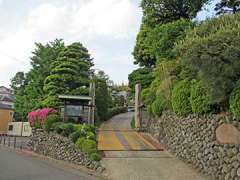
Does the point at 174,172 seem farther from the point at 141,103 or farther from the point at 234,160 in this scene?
the point at 141,103

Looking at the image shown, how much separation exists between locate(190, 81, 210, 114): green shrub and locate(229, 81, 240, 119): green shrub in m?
1.43

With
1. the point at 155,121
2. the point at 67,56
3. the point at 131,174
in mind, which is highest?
the point at 67,56

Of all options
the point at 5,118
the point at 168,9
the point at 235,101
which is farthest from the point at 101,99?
the point at 5,118

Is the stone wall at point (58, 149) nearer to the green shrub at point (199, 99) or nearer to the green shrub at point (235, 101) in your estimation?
the green shrub at point (199, 99)

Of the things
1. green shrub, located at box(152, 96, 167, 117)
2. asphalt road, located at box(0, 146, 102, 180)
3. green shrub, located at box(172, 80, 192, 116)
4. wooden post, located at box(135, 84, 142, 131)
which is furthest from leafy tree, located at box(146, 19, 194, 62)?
asphalt road, located at box(0, 146, 102, 180)

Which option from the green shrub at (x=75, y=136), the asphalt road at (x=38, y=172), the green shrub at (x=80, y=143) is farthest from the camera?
the green shrub at (x=75, y=136)

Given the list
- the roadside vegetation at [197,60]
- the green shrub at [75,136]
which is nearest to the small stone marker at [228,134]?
the roadside vegetation at [197,60]

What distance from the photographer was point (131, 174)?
1118cm

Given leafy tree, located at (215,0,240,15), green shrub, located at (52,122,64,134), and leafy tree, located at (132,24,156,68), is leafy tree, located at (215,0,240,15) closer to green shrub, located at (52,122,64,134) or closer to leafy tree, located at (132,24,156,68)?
leafy tree, located at (132,24,156,68)

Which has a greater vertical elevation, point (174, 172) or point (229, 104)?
point (229, 104)

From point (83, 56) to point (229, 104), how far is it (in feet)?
73.2

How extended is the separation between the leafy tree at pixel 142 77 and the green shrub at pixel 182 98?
1241 centimetres

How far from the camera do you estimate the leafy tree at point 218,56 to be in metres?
8.66

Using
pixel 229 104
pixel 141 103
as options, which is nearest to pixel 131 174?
pixel 229 104
